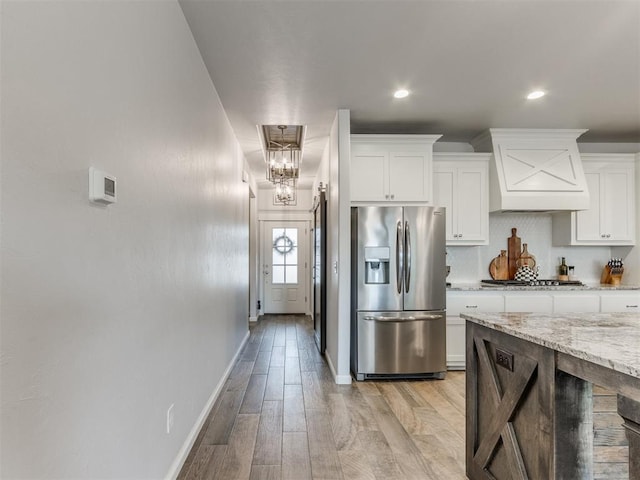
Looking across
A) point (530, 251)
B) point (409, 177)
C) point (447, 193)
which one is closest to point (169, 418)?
point (409, 177)

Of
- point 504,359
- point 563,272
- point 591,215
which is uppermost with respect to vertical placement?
point 591,215

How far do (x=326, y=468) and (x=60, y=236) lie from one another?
189 cm

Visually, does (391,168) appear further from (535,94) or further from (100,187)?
(100,187)

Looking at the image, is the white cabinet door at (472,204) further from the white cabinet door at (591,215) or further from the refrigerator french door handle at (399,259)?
the white cabinet door at (591,215)

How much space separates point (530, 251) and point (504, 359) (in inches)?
133

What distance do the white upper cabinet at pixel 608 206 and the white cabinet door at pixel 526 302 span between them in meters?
0.97

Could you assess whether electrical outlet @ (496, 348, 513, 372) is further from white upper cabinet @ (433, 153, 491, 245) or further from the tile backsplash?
the tile backsplash

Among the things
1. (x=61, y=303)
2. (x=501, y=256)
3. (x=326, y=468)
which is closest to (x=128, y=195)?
(x=61, y=303)

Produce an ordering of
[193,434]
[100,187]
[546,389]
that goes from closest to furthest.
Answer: [100,187] → [546,389] → [193,434]

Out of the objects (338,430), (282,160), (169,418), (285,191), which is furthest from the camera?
(285,191)

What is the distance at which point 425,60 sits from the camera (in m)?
2.73

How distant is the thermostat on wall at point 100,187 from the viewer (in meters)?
1.17

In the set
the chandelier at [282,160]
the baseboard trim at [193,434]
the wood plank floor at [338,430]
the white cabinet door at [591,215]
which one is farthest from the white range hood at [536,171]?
the baseboard trim at [193,434]

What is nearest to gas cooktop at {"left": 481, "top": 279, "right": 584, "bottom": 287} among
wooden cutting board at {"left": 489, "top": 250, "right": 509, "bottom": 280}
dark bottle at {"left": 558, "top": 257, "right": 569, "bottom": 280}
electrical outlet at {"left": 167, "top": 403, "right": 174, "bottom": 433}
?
dark bottle at {"left": 558, "top": 257, "right": 569, "bottom": 280}
